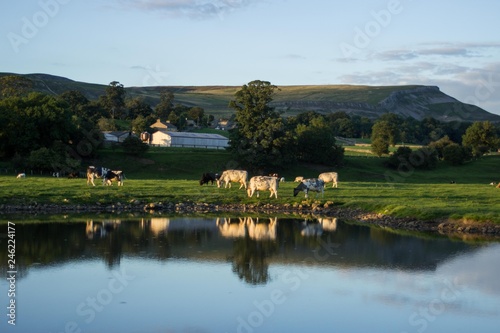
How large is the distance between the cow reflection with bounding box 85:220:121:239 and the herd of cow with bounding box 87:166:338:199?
36.5 ft

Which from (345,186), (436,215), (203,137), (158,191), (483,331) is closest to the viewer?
(483,331)

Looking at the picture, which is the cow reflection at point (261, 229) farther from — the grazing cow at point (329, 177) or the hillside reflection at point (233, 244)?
the grazing cow at point (329, 177)

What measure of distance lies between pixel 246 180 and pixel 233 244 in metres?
19.3

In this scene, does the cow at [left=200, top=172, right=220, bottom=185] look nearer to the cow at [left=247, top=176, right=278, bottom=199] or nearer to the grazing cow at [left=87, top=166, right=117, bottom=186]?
the grazing cow at [left=87, top=166, right=117, bottom=186]

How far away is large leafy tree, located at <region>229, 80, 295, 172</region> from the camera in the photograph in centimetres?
7131

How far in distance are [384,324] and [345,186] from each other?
33.7 m

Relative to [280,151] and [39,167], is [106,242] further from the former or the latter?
[280,151]

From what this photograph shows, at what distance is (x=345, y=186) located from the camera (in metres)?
51.4

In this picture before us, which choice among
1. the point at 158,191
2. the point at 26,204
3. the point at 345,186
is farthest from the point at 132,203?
the point at 345,186

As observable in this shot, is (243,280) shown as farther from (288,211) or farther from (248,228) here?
(288,211)

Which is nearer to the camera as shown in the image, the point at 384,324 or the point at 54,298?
the point at 384,324

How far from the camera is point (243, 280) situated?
75.7 ft

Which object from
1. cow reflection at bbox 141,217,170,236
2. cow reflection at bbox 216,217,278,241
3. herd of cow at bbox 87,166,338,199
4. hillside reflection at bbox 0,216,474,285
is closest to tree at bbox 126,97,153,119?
herd of cow at bbox 87,166,338,199

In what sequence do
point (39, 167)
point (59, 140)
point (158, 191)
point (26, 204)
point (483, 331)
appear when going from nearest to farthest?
1. point (483, 331)
2. point (26, 204)
3. point (158, 191)
4. point (39, 167)
5. point (59, 140)
